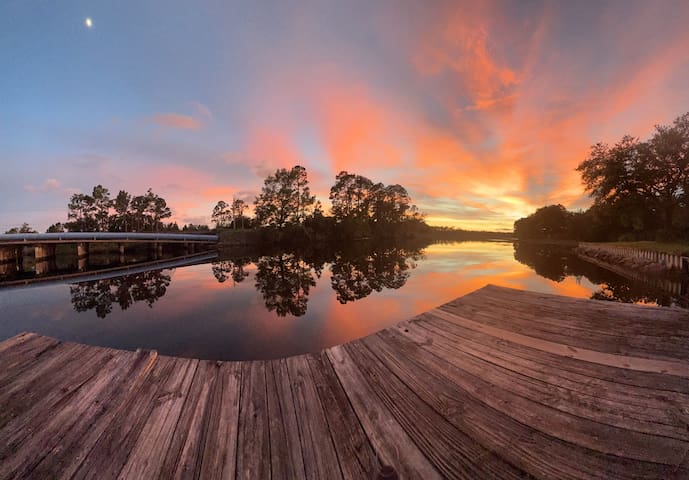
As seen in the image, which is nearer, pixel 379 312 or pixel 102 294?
pixel 379 312

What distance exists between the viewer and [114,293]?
37.4 feet

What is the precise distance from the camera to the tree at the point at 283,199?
1970 inches

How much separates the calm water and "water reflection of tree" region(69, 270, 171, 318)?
50 mm

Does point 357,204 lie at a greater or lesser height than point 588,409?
greater

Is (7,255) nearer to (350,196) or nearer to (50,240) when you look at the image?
(50,240)

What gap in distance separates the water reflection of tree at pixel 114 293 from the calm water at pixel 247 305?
0.16ft

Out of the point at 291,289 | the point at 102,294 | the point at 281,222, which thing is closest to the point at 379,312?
the point at 291,289

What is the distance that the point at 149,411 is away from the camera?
7.42 feet

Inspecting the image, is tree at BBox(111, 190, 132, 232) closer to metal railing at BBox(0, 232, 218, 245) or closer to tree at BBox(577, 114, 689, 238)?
metal railing at BBox(0, 232, 218, 245)

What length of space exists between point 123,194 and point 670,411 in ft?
281

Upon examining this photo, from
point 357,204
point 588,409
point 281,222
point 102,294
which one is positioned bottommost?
point 102,294

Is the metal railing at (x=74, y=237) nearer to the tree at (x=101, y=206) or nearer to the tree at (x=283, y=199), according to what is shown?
the tree at (x=283, y=199)

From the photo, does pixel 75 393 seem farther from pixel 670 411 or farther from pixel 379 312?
pixel 379 312

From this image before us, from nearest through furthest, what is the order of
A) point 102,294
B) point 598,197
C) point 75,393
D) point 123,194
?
1. point 75,393
2. point 102,294
3. point 598,197
4. point 123,194
